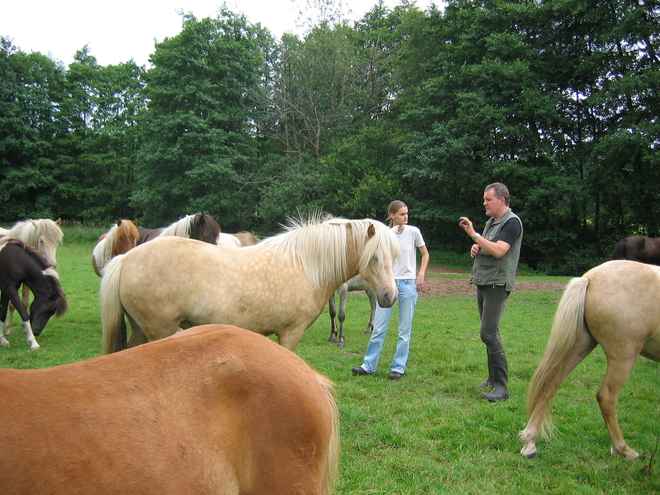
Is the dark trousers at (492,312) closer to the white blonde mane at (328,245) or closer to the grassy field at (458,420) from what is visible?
the grassy field at (458,420)

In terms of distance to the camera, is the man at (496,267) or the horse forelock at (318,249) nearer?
the horse forelock at (318,249)

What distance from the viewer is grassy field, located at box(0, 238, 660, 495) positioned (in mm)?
3352

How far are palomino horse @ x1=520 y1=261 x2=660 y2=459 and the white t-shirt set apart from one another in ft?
6.60

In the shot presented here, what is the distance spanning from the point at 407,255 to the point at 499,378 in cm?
174

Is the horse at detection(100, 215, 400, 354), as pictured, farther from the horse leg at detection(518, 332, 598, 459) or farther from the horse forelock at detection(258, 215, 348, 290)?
the horse leg at detection(518, 332, 598, 459)

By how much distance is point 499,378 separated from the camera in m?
5.07

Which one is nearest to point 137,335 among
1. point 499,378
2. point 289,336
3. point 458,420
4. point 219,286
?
point 219,286

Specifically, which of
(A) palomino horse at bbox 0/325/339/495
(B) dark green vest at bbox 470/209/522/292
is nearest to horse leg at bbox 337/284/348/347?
(B) dark green vest at bbox 470/209/522/292

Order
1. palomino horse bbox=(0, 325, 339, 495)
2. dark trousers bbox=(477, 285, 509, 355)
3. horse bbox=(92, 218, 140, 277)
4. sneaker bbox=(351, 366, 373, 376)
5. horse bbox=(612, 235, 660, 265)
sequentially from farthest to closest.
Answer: horse bbox=(612, 235, 660, 265) < horse bbox=(92, 218, 140, 277) < sneaker bbox=(351, 366, 373, 376) < dark trousers bbox=(477, 285, 509, 355) < palomino horse bbox=(0, 325, 339, 495)

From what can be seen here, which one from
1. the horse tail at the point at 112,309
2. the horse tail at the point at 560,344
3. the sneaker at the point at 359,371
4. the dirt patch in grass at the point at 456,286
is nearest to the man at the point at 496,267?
the horse tail at the point at 560,344

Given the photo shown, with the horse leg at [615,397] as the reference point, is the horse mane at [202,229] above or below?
above

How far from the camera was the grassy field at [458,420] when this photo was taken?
335 centimetres

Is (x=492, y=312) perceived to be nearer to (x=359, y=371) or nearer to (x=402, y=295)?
(x=402, y=295)

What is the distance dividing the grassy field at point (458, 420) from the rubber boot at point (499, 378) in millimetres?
116
